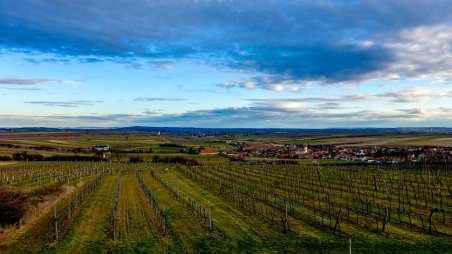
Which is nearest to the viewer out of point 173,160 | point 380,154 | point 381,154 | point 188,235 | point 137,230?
point 188,235

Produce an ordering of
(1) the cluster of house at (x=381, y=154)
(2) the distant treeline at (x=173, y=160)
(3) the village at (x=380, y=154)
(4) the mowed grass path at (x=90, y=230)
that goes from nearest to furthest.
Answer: (4) the mowed grass path at (x=90, y=230), (3) the village at (x=380, y=154), (1) the cluster of house at (x=381, y=154), (2) the distant treeline at (x=173, y=160)

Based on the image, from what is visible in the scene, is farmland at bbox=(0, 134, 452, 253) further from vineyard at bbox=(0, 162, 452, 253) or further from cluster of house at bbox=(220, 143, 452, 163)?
cluster of house at bbox=(220, 143, 452, 163)

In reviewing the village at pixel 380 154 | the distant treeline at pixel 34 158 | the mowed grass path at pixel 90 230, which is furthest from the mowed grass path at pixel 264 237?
the distant treeline at pixel 34 158

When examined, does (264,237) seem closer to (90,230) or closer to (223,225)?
(223,225)

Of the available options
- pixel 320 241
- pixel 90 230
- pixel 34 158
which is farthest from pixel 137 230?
pixel 34 158

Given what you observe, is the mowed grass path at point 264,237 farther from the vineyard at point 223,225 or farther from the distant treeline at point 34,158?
the distant treeline at point 34,158

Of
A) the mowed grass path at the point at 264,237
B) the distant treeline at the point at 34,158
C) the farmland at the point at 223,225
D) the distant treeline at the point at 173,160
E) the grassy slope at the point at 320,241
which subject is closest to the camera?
the grassy slope at the point at 320,241

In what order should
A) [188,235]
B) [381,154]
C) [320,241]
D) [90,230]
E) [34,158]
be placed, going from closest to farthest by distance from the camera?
1. [320,241]
2. [188,235]
3. [90,230]
4. [34,158]
5. [381,154]

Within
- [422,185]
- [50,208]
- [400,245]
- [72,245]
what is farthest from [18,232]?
[422,185]

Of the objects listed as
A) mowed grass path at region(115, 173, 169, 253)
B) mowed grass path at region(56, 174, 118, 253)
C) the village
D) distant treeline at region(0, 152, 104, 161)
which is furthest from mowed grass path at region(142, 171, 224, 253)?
distant treeline at region(0, 152, 104, 161)
